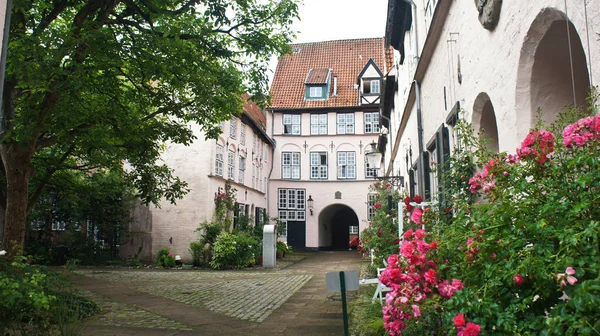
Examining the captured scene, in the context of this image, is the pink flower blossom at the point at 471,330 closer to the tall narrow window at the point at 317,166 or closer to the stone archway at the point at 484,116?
the stone archway at the point at 484,116

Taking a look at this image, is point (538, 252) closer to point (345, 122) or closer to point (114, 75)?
point (114, 75)

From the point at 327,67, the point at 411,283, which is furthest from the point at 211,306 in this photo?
the point at 327,67

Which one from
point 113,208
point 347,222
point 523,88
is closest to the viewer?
point 523,88

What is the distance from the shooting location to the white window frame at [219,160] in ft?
71.2

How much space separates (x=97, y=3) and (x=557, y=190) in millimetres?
7994

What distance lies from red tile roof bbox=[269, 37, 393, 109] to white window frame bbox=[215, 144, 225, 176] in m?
11.3

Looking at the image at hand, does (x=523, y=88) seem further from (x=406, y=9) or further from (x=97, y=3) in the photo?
(x=406, y=9)

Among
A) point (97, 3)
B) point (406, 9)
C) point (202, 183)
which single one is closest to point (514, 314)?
point (97, 3)

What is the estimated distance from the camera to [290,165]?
109 feet

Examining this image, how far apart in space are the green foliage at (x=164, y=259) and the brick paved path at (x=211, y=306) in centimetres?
432

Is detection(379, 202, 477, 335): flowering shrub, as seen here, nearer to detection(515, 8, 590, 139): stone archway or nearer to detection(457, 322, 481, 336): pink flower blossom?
detection(457, 322, 481, 336): pink flower blossom

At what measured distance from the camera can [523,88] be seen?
416 centimetres

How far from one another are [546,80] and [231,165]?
2052cm

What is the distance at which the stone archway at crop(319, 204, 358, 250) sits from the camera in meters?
35.4
